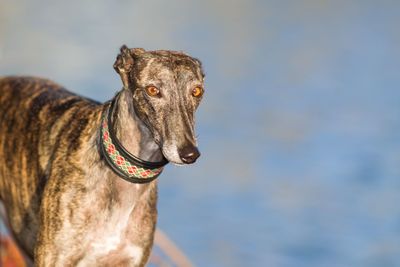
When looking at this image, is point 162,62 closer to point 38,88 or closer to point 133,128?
point 133,128

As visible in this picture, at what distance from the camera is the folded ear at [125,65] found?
24.5 feet

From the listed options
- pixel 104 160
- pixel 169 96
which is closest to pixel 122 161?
pixel 104 160

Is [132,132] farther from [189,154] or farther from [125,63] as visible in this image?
[189,154]

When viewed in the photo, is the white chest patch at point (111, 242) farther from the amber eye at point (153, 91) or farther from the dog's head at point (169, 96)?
the amber eye at point (153, 91)

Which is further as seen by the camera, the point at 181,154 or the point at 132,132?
the point at 132,132

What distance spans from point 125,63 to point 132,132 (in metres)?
A: 0.51

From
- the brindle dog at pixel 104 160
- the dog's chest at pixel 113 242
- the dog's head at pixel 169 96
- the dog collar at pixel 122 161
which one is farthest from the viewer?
the dog's chest at pixel 113 242

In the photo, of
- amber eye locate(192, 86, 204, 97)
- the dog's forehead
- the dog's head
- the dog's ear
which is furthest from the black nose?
the dog's ear

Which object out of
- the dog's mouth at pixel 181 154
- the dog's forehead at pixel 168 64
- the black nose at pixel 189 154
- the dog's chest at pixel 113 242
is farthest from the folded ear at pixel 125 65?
the dog's chest at pixel 113 242

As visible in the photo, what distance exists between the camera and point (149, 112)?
23.5 feet

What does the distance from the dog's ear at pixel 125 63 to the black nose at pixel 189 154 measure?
33.1 inches

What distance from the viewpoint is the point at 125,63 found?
24.6ft

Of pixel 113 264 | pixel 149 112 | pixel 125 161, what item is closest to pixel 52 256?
pixel 113 264

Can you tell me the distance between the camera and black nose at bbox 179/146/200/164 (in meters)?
6.81
